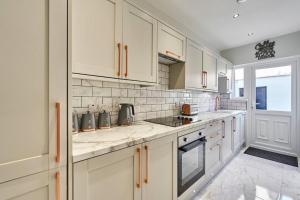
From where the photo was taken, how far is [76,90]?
1.41 m

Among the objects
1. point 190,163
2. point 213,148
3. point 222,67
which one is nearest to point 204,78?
point 222,67

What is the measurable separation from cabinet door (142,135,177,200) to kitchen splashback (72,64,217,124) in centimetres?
63

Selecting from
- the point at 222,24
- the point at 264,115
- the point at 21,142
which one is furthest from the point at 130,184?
the point at 264,115

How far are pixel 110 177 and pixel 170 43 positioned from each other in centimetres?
163

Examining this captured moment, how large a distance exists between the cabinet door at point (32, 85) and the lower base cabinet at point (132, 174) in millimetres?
211

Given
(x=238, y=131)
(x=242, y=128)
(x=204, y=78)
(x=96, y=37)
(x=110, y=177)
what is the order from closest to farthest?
(x=110, y=177)
(x=96, y=37)
(x=204, y=78)
(x=238, y=131)
(x=242, y=128)

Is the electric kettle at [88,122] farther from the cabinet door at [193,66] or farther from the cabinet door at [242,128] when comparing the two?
the cabinet door at [242,128]

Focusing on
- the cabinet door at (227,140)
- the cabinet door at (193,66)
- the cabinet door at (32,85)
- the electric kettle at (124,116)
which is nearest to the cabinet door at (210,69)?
the cabinet door at (193,66)

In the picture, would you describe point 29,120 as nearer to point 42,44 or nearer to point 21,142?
point 21,142

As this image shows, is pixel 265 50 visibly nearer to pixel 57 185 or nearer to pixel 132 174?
pixel 132 174

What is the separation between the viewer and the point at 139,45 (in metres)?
1.57

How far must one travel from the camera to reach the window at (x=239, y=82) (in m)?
3.85

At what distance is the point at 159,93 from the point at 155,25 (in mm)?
930

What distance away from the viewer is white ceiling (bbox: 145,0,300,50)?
6.75 feet
